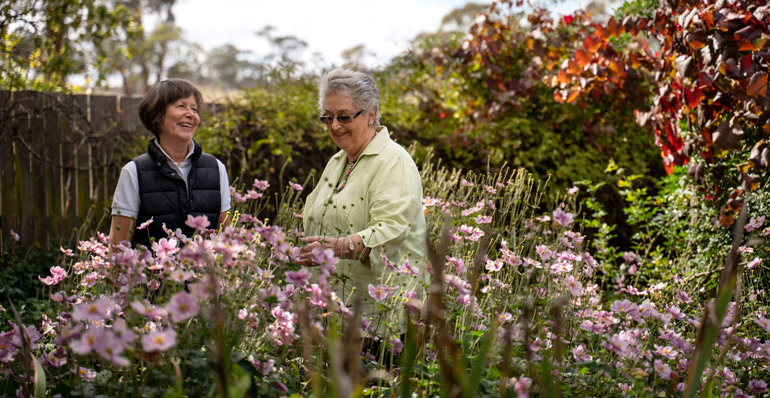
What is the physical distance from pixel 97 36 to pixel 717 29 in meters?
5.52

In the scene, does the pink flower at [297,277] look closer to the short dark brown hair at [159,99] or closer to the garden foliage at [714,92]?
the short dark brown hair at [159,99]

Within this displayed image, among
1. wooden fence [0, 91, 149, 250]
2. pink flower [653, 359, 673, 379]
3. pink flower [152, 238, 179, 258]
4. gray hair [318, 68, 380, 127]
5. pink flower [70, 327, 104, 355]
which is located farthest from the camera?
wooden fence [0, 91, 149, 250]

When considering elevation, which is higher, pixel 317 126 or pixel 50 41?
pixel 50 41

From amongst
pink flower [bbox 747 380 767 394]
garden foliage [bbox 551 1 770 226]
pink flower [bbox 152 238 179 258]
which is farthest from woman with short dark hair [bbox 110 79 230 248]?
garden foliage [bbox 551 1 770 226]

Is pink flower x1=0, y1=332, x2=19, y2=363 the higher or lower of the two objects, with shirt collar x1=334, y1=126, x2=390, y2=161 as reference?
lower

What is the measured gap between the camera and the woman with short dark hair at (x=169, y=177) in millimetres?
2732

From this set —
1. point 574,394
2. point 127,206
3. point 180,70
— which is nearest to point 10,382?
point 127,206

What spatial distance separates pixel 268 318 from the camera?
175 cm

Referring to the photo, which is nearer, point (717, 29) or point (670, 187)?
point (717, 29)

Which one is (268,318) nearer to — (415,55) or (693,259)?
(693,259)

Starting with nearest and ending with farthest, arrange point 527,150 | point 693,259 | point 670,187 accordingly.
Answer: point 693,259, point 670,187, point 527,150

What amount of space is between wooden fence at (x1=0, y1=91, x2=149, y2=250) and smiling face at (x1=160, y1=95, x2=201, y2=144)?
3.32 meters

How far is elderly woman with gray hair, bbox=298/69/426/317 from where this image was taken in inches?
96.8

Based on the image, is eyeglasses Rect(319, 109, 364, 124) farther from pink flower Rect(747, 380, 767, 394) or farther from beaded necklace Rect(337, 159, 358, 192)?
pink flower Rect(747, 380, 767, 394)
